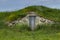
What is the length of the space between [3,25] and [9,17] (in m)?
3.63

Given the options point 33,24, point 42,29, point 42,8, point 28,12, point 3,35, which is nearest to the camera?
point 3,35

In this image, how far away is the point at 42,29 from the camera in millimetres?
31078

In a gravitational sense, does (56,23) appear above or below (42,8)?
below

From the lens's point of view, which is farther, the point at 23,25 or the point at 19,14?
the point at 19,14

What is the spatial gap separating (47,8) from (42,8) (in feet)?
5.29

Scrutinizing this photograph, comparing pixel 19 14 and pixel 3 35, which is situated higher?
pixel 19 14

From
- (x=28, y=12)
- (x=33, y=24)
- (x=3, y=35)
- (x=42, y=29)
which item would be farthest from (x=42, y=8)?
(x=3, y=35)

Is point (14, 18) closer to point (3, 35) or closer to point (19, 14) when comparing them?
point (19, 14)

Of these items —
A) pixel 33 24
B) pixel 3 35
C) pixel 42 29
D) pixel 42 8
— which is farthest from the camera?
pixel 42 8

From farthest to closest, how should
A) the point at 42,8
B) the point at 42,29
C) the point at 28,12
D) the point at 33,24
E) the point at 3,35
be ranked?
the point at 42,8 < the point at 28,12 < the point at 33,24 < the point at 42,29 < the point at 3,35

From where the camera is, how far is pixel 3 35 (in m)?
25.2

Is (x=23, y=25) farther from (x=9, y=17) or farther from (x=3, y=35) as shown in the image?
(x=3, y=35)

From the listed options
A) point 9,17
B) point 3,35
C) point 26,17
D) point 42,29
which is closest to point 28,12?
point 26,17

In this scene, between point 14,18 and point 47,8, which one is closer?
point 14,18
